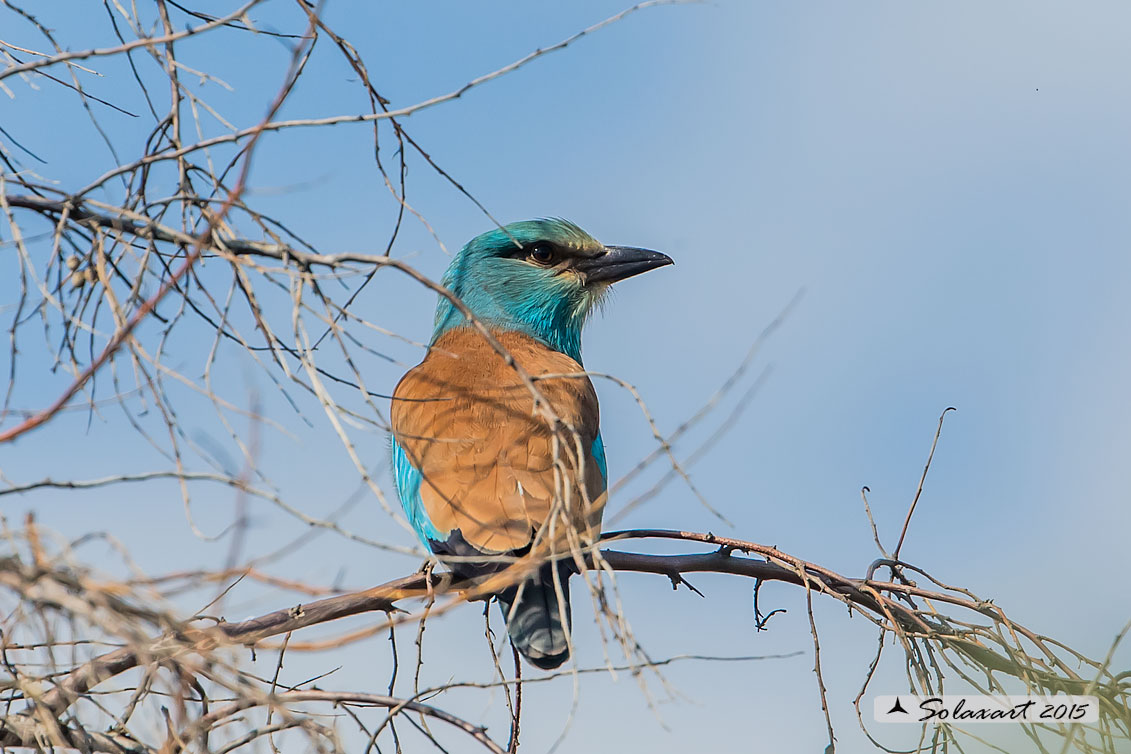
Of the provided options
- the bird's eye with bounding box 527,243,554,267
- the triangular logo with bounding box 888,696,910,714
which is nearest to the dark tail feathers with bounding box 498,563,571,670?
the triangular logo with bounding box 888,696,910,714

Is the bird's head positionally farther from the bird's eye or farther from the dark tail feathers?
the dark tail feathers

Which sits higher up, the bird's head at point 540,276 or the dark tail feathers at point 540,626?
the bird's head at point 540,276

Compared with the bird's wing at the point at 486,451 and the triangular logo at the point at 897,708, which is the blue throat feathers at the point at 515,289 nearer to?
the bird's wing at the point at 486,451

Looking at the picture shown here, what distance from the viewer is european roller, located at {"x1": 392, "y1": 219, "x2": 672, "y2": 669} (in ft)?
10.7

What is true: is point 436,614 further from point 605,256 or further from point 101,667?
point 605,256

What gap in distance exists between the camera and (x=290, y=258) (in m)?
2.20

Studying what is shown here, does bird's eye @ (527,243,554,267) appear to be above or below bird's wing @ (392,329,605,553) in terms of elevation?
above

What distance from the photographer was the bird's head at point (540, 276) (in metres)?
5.20

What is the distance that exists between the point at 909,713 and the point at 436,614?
1838 millimetres

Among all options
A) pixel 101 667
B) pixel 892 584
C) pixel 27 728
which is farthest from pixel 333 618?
pixel 892 584

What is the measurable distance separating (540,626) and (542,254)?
2.56 m

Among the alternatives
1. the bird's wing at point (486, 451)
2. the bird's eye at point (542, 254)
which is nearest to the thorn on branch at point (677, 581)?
the bird's wing at point (486, 451)

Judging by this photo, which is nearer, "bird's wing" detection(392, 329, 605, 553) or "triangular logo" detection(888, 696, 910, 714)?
"triangular logo" detection(888, 696, 910, 714)

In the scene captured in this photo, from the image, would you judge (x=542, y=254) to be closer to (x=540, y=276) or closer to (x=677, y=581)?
(x=540, y=276)
